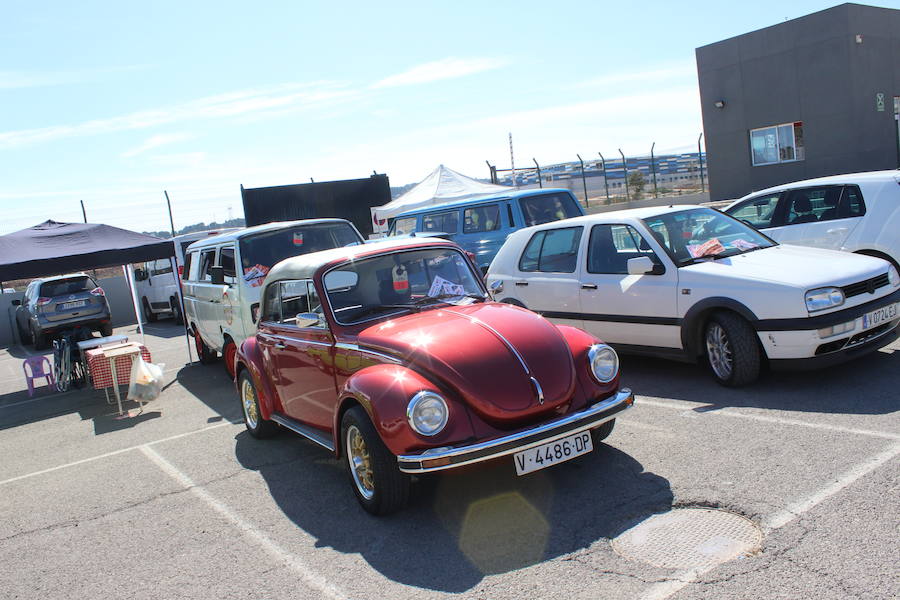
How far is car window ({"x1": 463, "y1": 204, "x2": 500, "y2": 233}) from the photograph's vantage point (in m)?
12.7

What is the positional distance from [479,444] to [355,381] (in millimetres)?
946

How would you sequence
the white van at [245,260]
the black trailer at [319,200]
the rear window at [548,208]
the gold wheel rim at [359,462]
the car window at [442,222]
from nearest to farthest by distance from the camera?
the gold wheel rim at [359,462]
the white van at [245,260]
the rear window at [548,208]
the car window at [442,222]
the black trailer at [319,200]

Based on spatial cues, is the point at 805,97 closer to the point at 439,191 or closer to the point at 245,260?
the point at 439,191

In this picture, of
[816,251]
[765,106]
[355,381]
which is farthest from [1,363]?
[765,106]

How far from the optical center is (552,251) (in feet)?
26.5

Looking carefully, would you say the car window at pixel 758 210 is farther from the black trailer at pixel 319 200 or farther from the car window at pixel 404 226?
the black trailer at pixel 319 200

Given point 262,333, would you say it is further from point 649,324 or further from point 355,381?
point 649,324

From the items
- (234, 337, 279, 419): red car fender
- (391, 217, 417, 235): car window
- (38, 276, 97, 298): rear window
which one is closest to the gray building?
(391, 217, 417, 235): car window

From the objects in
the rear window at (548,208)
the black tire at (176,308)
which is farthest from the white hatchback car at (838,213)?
the black tire at (176,308)

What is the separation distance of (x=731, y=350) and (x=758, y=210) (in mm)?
3775

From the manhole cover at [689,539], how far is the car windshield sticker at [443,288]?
2237 millimetres

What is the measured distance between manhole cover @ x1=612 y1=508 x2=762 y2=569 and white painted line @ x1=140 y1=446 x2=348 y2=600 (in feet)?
5.07

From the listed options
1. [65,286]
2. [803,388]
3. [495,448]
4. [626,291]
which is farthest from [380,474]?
[65,286]

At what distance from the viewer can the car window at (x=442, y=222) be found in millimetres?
13594
